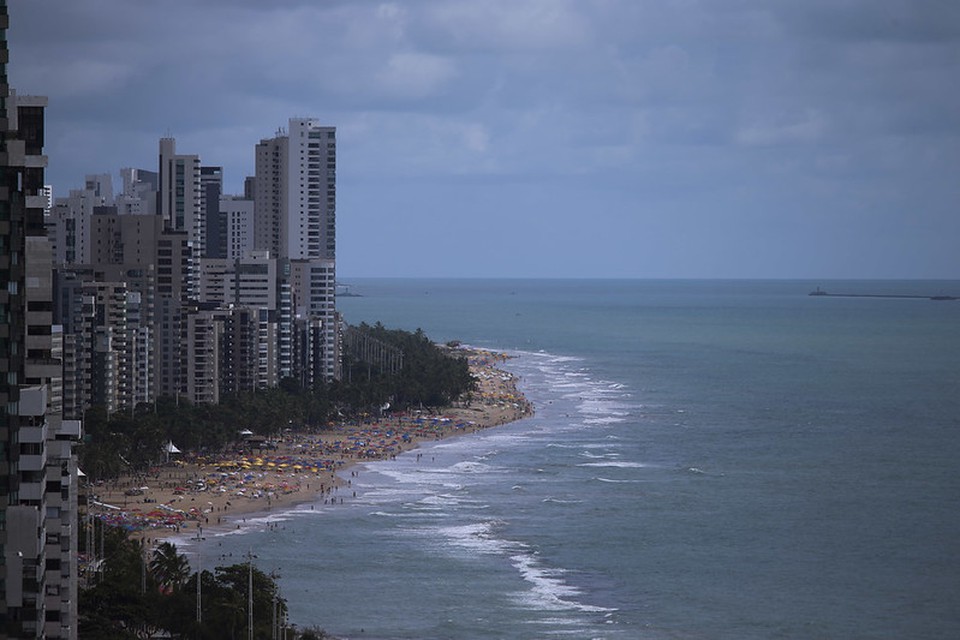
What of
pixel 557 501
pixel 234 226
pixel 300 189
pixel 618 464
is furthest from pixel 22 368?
pixel 234 226

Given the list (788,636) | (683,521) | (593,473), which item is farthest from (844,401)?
(788,636)

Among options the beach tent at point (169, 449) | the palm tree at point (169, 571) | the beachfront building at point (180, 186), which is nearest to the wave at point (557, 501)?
the beach tent at point (169, 449)

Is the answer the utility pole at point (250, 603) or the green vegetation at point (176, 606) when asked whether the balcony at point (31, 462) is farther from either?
the utility pole at point (250, 603)

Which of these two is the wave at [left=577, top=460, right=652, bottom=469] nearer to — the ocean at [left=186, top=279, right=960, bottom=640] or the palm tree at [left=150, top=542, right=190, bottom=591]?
the ocean at [left=186, top=279, right=960, bottom=640]

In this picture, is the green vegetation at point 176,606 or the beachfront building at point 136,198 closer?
the green vegetation at point 176,606

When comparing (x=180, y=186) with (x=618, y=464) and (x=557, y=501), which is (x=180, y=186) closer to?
(x=618, y=464)
